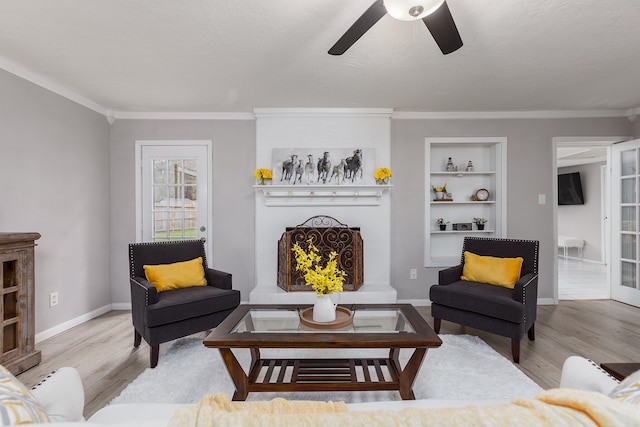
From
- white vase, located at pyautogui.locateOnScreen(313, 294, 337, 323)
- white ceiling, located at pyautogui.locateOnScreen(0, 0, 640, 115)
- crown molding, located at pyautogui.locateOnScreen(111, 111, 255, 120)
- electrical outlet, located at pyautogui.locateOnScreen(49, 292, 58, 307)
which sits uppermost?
white ceiling, located at pyautogui.locateOnScreen(0, 0, 640, 115)

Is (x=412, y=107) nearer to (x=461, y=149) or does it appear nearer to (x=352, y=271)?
(x=461, y=149)

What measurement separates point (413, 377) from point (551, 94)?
133 inches

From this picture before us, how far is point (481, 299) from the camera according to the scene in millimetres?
2646

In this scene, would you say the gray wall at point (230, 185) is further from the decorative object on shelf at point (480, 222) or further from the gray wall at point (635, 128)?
the gray wall at point (635, 128)

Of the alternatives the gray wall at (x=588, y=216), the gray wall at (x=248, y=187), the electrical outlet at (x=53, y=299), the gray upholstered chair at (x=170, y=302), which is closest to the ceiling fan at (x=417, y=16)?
the gray upholstered chair at (x=170, y=302)

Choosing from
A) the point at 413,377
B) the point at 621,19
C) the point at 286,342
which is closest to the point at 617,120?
the point at 621,19

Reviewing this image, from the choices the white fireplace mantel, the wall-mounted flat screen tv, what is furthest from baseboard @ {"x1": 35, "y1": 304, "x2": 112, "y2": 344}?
the wall-mounted flat screen tv

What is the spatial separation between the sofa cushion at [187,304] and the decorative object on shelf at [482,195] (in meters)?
3.26

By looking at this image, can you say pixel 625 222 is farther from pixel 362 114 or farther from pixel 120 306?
pixel 120 306

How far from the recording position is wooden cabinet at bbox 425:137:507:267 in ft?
13.4

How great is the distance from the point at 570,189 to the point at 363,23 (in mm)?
8318

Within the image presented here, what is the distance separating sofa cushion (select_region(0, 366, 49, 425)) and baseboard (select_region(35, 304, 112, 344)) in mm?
2906

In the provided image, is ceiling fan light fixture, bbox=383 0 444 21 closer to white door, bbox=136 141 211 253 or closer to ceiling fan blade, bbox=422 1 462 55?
ceiling fan blade, bbox=422 1 462 55

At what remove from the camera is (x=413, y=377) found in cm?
179
